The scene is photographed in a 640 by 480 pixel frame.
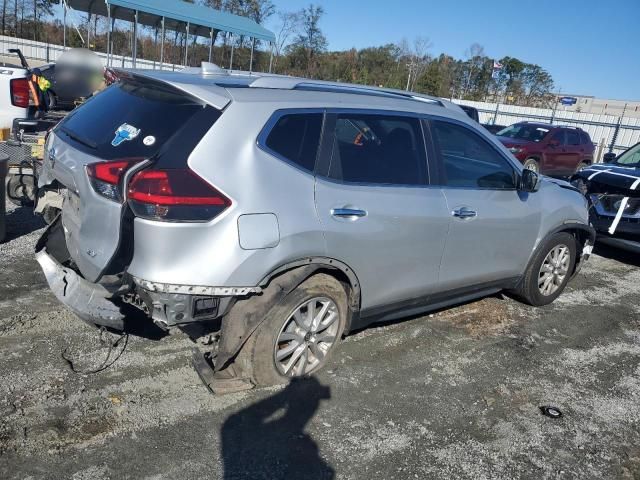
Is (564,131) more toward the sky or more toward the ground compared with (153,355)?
more toward the sky

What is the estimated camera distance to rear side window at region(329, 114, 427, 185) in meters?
3.48

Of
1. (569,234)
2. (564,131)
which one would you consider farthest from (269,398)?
(564,131)

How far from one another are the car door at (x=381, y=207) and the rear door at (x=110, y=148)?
2.79 ft

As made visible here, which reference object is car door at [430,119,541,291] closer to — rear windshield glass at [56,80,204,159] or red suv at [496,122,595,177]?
rear windshield glass at [56,80,204,159]

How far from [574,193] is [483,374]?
2361 millimetres

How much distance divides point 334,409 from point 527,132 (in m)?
14.9

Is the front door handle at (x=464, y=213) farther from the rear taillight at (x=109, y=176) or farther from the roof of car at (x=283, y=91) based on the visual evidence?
the rear taillight at (x=109, y=176)

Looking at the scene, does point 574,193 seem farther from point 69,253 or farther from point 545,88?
point 545,88

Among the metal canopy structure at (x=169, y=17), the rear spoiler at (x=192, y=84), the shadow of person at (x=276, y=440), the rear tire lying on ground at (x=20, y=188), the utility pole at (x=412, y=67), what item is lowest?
the shadow of person at (x=276, y=440)

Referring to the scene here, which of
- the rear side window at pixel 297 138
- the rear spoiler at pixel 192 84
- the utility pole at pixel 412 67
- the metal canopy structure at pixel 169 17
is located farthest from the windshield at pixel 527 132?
the utility pole at pixel 412 67

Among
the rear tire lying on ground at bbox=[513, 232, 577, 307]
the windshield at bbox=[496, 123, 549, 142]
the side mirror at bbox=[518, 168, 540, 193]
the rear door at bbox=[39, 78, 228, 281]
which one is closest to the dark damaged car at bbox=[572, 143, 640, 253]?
the rear tire lying on ground at bbox=[513, 232, 577, 307]

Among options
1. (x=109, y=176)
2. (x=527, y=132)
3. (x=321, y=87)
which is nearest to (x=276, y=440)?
(x=109, y=176)

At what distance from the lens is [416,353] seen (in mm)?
4273

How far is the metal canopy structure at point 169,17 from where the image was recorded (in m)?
17.8
